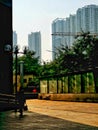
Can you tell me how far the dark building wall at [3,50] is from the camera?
169 ft

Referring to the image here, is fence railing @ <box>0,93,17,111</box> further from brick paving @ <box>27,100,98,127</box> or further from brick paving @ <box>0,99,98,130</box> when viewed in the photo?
brick paving @ <box>0,99,98,130</box>

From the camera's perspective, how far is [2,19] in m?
51.8

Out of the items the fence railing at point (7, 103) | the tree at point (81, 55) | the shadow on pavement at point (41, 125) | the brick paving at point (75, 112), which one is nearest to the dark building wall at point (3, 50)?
the fence railing at point (7, 103)

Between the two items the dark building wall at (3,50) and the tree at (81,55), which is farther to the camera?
the tree at (81,55)

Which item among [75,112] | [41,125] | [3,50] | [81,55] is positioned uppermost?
[81,55]

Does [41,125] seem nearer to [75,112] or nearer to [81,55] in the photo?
[75,112]

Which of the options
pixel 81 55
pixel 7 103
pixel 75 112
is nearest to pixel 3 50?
pixel 7 103

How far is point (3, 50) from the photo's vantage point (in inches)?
2058

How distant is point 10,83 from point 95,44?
26567 mm

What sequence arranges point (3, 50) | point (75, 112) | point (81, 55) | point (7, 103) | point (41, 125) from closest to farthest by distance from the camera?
1. point (41, 125)
2. point (75, 112)
3. point (7, 103)
4. point (3, 50)
5. point (81, 55)

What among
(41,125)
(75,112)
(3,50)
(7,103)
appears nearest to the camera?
(41,125)

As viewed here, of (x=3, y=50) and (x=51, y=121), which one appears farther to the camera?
(x=3, y=50)

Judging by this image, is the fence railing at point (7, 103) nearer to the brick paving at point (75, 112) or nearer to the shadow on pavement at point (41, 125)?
the brick paving at point (75, 112)

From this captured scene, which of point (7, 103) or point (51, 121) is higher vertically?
point (7, 103)
